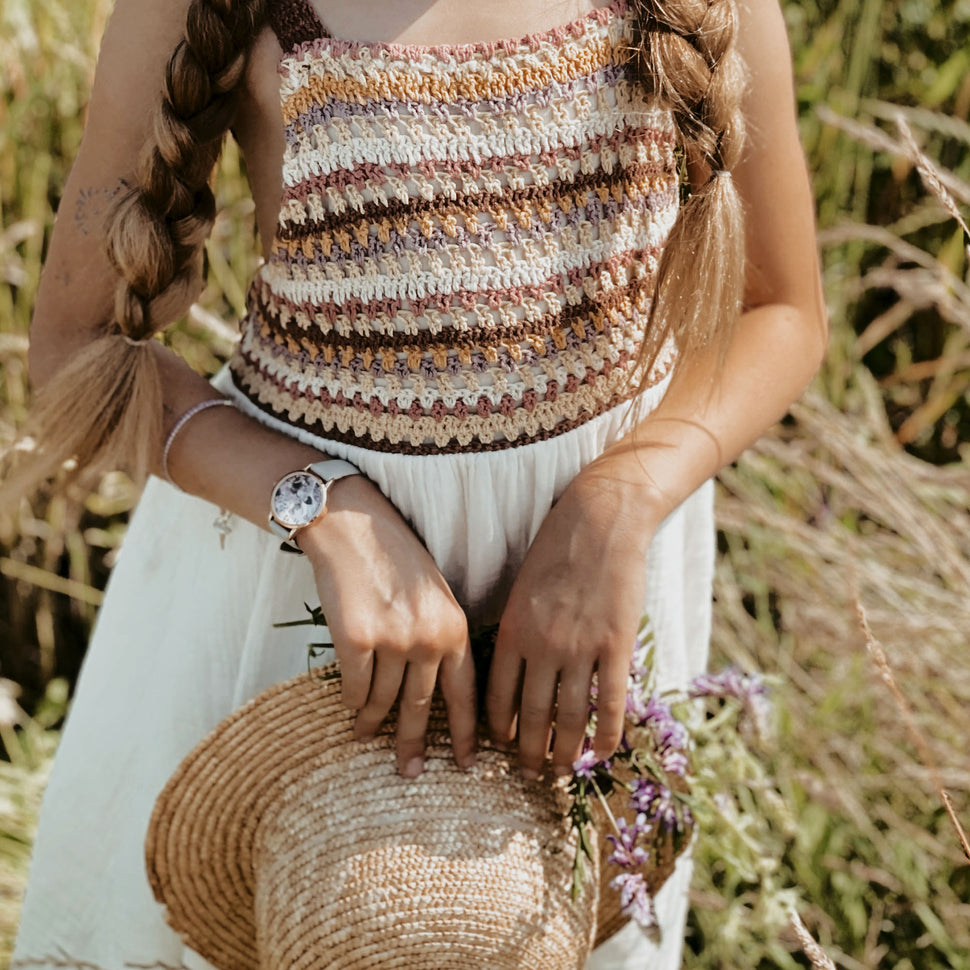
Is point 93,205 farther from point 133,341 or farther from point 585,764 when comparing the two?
point 585,764

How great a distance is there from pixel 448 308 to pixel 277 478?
211 millimetres

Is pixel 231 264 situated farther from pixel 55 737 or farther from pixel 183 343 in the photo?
pixel 55 737

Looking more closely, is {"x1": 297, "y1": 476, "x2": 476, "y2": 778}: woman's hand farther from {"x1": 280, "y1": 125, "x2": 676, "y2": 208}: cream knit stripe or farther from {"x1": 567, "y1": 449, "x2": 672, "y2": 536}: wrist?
{"x1": 280, "y1": 125, "x2": 676, "y2": 208}: cream knit stripe

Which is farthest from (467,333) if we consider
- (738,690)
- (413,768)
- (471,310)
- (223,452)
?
(738,690)

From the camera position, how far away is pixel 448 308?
88 cm

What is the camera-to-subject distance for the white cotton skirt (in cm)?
98

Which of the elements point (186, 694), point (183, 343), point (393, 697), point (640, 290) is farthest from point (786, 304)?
Answer: point (183, 343)

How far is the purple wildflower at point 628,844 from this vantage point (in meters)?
0.91

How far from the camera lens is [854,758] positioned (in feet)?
6.27

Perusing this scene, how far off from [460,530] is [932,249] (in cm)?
204

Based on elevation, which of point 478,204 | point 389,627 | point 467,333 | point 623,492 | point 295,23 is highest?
point 295,23

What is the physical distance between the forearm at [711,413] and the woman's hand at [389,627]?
7.1 inches

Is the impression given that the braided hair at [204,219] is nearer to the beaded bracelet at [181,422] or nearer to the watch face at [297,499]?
the beaded bracelet at [181,422]

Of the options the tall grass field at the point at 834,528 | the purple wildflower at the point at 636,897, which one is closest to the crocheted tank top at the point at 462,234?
the purple wildflower at the point at 636,897
